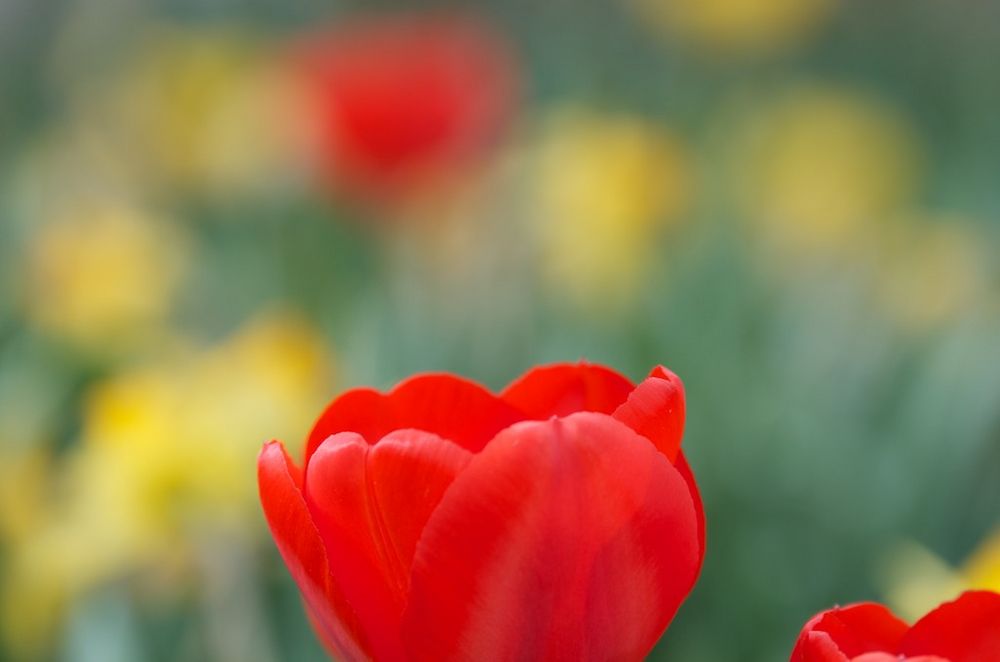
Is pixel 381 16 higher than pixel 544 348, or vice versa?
pixel 381 16

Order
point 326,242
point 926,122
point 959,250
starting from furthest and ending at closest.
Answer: point 926,122 < point 326,242 < point 959,250

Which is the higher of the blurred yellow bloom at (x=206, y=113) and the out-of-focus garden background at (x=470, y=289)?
the blurred yellow bloom at (x=206, y=113)

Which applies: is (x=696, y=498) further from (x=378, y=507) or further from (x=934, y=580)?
(x=934, y=580)

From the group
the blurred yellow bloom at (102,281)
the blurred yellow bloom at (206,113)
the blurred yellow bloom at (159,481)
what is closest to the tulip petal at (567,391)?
the blurred yellow bloom at (159,481)

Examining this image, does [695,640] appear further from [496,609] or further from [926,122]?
[926,122]

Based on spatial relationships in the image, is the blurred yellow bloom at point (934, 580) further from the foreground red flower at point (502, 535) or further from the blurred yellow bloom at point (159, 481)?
the blurred yellow bloom at point (159, 481)

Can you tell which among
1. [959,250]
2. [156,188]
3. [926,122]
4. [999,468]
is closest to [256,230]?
[156,188]
